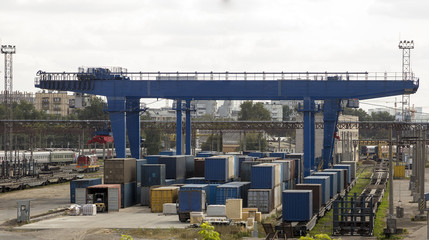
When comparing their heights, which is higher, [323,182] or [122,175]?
[122,175]

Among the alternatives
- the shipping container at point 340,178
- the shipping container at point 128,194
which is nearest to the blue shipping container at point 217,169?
the shipping container at point 128,194

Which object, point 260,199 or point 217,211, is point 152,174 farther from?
point 217,211

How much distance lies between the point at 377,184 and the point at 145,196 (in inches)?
1531

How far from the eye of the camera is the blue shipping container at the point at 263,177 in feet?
174

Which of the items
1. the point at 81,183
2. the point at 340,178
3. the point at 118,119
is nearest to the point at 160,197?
the point at 81,183

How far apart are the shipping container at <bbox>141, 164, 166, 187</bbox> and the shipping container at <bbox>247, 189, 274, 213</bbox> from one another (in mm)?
9148

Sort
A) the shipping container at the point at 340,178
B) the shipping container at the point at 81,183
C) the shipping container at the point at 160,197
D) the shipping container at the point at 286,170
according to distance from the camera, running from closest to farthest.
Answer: the shipping container at the point at 160,197, the shipping container at the point at 81,183, the shipping container at the point at 286,170, the shipping container at the point at 340,178

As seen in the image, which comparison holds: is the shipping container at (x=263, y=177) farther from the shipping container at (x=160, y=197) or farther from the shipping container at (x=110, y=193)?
the shipping container at (x=110, y=193)

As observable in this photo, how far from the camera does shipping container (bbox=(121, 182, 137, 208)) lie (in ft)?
189

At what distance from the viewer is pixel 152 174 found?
190ft

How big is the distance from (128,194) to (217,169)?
25.6 ft

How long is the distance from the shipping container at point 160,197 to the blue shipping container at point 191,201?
4.67 m

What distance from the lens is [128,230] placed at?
143ft

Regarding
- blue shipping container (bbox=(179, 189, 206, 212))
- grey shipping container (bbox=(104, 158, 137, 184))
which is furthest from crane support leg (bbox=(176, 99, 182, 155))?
blue shipping container (bbox=(179, 189, 206, 212))
